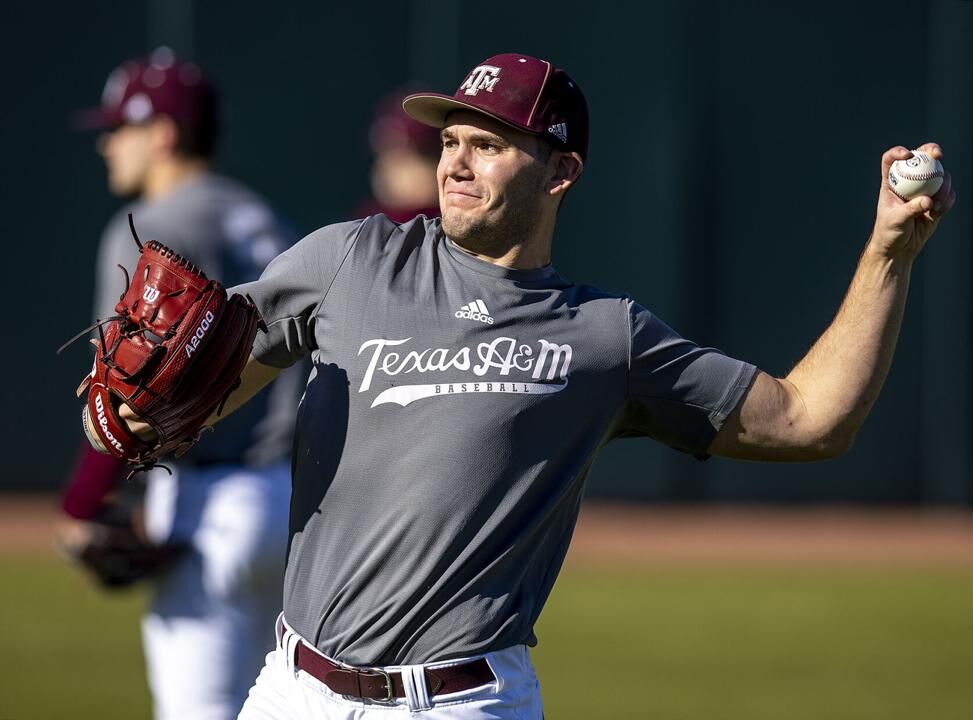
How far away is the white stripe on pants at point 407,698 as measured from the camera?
333 centimetres

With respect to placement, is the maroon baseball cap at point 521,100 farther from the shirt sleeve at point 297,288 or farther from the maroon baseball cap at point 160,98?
the maroon baseball cap at point 160,98

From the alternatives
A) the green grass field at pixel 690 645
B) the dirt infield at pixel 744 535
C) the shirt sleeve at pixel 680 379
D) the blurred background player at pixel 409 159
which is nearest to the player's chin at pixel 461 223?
the shirt sleeve at pixel 680 379

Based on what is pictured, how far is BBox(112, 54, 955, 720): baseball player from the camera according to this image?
3.37 meters

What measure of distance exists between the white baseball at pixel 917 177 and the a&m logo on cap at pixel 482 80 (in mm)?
948

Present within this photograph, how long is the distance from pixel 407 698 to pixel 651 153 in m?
11.3

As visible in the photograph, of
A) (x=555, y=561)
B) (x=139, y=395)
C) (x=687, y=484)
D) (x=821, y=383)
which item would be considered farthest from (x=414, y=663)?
(x=687, y=484)

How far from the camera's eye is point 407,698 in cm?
333

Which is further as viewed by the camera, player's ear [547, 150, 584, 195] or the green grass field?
the green grass field

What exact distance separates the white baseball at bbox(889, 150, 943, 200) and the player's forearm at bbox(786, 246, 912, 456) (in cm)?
16

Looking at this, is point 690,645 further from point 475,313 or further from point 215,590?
point 475,313

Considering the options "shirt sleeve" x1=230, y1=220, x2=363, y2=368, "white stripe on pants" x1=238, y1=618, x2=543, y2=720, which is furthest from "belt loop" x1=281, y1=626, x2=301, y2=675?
"shirt sleeve" x1=230, y1=220, x2=363, y2=368

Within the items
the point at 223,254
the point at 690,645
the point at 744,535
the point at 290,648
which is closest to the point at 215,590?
the point at 223,254

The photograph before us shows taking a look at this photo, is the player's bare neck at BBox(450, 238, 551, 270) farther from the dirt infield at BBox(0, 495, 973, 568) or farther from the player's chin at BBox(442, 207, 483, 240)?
the dirt infield at BBox(0, 495, 973, 568)

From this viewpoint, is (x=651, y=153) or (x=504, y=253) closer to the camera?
(x=504, y=253)
